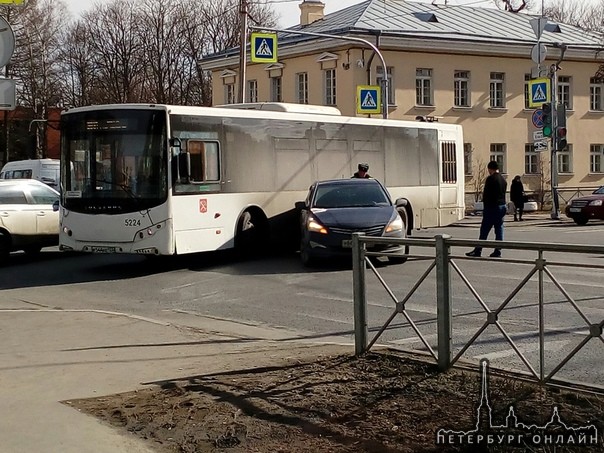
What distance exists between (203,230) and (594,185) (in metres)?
35.5

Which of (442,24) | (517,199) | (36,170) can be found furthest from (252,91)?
(517,199)

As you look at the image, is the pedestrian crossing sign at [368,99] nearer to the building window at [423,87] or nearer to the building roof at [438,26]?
the building roof at [438,26]

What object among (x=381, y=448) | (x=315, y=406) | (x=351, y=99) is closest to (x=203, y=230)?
(x=315, y=406)

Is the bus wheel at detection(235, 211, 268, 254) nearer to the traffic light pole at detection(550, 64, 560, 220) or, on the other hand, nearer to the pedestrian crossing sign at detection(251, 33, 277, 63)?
the pedestrian crossing sign at detection(251, 33, 277, 63)

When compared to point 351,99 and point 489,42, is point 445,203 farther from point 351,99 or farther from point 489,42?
point 489,42

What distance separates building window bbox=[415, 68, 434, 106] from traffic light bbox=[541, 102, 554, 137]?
13.4 m

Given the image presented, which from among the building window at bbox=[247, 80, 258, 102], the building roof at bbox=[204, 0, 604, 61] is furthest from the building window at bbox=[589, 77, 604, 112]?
the building window at bbox=[247, 80, 258, 102]

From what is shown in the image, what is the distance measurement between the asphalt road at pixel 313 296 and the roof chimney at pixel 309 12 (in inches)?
1092

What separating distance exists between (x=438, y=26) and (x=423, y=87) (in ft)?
13.2

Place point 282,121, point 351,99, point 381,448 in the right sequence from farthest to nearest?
point 351,99 → point 282,121 → point 381,448

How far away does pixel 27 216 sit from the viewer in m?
19.2

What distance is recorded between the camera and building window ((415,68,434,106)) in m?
44.5

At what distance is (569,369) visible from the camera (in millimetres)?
7387

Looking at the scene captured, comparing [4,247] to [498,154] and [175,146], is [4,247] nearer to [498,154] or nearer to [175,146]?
[175,146]
